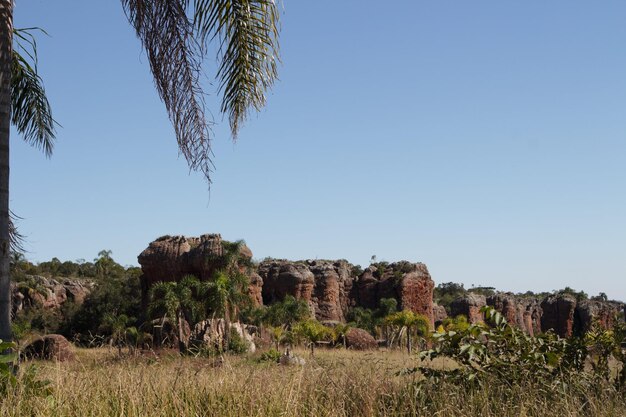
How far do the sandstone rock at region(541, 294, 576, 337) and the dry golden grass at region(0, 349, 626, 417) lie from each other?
210 ft

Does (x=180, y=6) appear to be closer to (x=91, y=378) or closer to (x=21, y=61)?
(x=21, y=61)

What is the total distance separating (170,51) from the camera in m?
8.46

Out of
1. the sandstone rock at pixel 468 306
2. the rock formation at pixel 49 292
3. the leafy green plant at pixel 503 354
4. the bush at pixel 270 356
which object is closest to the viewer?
the leafy green plant at pixel 503 354

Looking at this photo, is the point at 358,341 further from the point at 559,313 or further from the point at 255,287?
the point at 559,313

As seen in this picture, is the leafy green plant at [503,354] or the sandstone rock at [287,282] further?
the sandstone rock at [287,282]

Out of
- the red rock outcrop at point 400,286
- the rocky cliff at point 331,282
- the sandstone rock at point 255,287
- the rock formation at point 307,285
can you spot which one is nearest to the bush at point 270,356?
the rocky cliff at point 331,282

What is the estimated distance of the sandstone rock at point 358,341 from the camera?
38.5 m

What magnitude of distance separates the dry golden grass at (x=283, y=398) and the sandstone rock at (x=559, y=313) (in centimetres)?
6399

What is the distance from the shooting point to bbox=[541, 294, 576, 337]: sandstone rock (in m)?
67.4

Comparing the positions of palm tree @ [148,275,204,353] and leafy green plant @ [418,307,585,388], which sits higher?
palm tree @ [148,275,204,353]

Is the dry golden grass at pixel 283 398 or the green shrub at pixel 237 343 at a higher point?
the dry golden grass at pixel 283 398

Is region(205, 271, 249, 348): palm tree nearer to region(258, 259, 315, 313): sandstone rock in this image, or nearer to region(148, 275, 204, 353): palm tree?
region(148, 275, 204, 353): palm tree

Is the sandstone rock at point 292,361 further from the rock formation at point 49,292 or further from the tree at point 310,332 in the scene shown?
the rock formation at point 49,292

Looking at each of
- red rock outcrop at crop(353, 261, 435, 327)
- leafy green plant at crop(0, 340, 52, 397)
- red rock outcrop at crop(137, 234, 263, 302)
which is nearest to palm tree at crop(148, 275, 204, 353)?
red rock outcrop at crop(137, 234, 263, 302)
